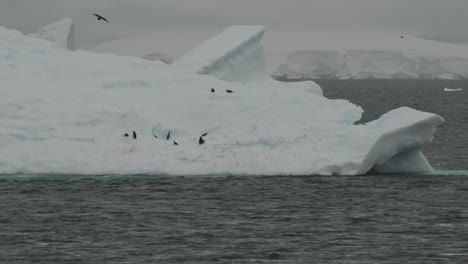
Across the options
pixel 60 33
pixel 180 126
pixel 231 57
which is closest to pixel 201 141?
pixel 180 126

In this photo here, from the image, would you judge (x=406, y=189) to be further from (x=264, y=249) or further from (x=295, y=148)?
(x=264, y=249)

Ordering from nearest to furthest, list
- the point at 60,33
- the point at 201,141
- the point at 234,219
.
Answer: the point at 234,219 → the point at 201,141 → the point at 60,33

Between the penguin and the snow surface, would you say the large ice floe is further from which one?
the snow surface

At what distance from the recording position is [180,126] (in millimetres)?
43750

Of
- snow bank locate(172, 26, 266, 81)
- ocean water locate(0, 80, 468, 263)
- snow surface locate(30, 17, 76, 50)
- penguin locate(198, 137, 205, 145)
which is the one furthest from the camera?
snow surface locate(30, 17, 76, 50)

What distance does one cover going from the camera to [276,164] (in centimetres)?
4062

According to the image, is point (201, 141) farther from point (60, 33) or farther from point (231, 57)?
point (60, 33)

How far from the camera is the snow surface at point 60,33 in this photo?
224 feet

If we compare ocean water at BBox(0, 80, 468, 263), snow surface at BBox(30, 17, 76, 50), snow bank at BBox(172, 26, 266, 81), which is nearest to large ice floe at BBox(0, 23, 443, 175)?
snow bank at BBox(172, 26, 266, 81)

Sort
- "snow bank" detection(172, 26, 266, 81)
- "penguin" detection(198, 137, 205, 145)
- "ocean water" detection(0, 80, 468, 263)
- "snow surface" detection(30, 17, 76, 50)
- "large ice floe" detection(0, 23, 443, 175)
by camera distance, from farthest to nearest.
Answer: "snow surface" detection(30, 17, 76, 50), "snow bank" detection(172, 26, 266, 81), "penguin" detection(198, 137, 205, 145), "large ice floe" detection(0, 23, 443, 175), "ocean water" detection(0, 80, 468, 263)

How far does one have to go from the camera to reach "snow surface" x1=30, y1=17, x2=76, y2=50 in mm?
68312

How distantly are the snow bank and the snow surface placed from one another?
15.7 metres

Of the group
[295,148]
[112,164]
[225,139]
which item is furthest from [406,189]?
[112,164]

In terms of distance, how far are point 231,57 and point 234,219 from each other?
2210cm
